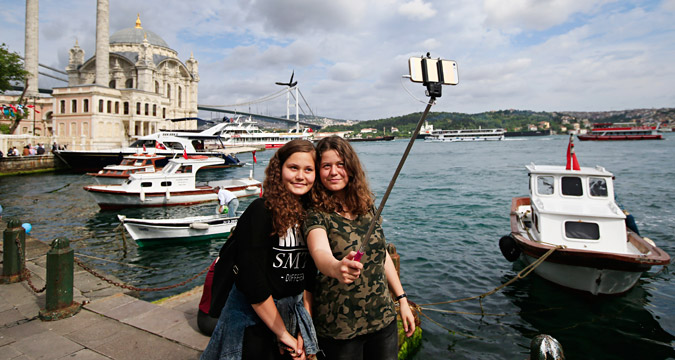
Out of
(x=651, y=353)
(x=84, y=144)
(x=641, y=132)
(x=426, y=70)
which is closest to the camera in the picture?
(x=426, y=70)

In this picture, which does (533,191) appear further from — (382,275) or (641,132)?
(641,132)

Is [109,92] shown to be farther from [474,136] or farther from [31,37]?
[474,136]

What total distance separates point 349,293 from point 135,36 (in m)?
76.1

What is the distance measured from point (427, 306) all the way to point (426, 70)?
6.30 m

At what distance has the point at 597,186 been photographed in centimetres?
836

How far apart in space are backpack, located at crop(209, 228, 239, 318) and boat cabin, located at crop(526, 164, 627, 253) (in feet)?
24.1

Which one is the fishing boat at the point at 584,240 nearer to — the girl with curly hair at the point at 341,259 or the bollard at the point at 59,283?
the girl with curly hair at the point at 341,259

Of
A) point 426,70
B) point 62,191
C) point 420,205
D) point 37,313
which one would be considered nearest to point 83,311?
point 37,313

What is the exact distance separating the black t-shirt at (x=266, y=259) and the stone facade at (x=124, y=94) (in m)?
46.6

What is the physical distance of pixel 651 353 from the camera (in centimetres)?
555

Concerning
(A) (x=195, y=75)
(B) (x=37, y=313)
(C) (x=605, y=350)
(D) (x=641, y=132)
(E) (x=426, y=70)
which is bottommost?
(C) (x=605, y=350)

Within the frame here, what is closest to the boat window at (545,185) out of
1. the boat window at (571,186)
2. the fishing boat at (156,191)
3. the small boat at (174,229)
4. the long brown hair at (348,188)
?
the boat window at (571,186)

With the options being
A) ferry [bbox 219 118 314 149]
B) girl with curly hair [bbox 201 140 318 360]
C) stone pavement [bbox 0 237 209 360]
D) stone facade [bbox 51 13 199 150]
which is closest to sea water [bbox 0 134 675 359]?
stone pavement [bbox 0 237 209 360]

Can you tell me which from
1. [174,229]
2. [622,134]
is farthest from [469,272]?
[622,134]
